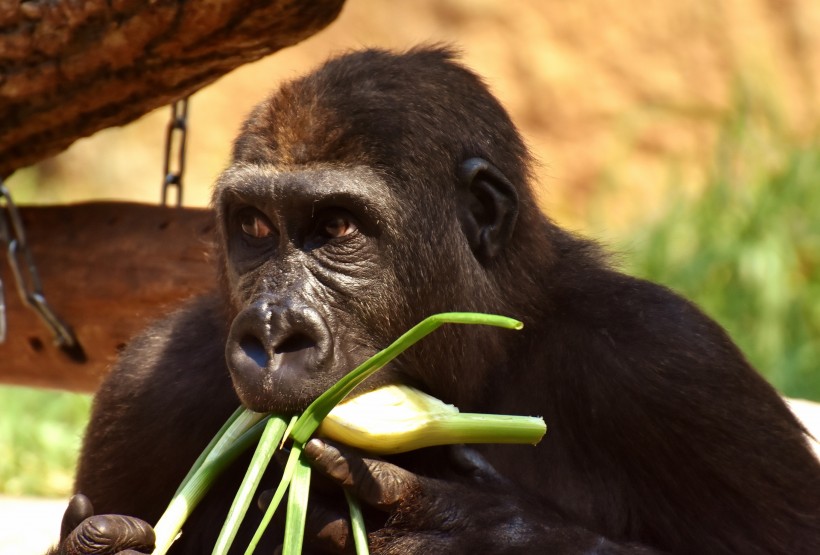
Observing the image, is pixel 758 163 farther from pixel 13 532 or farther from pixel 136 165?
pixel 136 165

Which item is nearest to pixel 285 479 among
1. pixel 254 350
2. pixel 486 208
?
pixel 254 350

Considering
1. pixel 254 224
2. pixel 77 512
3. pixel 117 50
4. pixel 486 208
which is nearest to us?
pixel 77 512

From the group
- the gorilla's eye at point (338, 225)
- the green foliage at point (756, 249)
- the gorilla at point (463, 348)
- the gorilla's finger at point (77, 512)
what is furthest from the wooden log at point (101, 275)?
the green foliage at point (756, 249)

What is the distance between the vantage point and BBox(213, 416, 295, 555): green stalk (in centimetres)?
325

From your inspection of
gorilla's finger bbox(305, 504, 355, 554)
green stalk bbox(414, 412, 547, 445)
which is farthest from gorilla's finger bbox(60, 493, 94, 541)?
green stalk bbox(414, 412, 547, 445)

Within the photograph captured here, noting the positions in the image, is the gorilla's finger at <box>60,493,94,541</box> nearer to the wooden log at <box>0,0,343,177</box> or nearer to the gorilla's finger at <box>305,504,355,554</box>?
the gorilla's finger at <box>305,504,355,554</box>

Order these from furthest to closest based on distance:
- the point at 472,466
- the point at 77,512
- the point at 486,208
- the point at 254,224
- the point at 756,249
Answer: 1. the point at 756,249
2. the point at 486,208
3. the point at 254,224
4. the point at 472,466
5. the point at 77,512

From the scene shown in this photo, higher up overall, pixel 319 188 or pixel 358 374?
pixel 319 188

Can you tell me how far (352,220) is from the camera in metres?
3.78

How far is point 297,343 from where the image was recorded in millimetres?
3486

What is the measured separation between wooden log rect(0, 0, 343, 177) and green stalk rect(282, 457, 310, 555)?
2005 millimetres

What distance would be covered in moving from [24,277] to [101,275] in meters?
0.35

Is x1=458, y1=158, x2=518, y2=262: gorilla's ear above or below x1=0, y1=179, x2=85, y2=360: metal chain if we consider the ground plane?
above

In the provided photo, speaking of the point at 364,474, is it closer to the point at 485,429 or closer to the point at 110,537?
the point at 485,429
